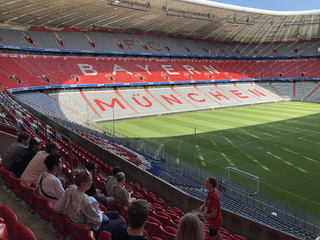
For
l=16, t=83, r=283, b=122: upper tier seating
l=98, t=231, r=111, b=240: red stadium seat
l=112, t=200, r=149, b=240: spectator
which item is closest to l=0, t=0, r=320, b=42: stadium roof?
l=16, t=83, r=283, b=122: upper tier seating

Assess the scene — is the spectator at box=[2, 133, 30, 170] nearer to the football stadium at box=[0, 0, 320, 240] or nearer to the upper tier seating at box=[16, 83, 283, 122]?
the football stadium at box=[0, 0, 320, 240]

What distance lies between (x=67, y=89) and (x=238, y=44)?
32.9 meters

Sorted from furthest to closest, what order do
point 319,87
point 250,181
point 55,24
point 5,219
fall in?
1. point 319,87
2. point 55,24
3. point 250,181
4. point 5,219

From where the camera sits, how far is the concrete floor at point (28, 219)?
389 centimetres

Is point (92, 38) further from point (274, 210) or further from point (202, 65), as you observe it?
point (274, 210)

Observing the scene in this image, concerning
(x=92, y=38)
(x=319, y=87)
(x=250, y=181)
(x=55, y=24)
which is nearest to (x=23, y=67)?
(x=55, y=24)

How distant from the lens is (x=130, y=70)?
124ft

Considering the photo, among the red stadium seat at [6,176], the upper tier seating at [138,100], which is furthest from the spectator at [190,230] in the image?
the upper tier seating at [138,100]

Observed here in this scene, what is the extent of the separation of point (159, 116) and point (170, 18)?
14.2 metres

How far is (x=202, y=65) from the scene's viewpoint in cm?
4538

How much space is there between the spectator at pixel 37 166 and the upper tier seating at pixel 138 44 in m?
29.7

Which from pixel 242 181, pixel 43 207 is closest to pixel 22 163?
pixel 43 207

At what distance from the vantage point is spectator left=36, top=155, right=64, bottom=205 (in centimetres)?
399

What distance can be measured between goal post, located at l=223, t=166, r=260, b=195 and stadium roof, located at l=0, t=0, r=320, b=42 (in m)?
20.6
